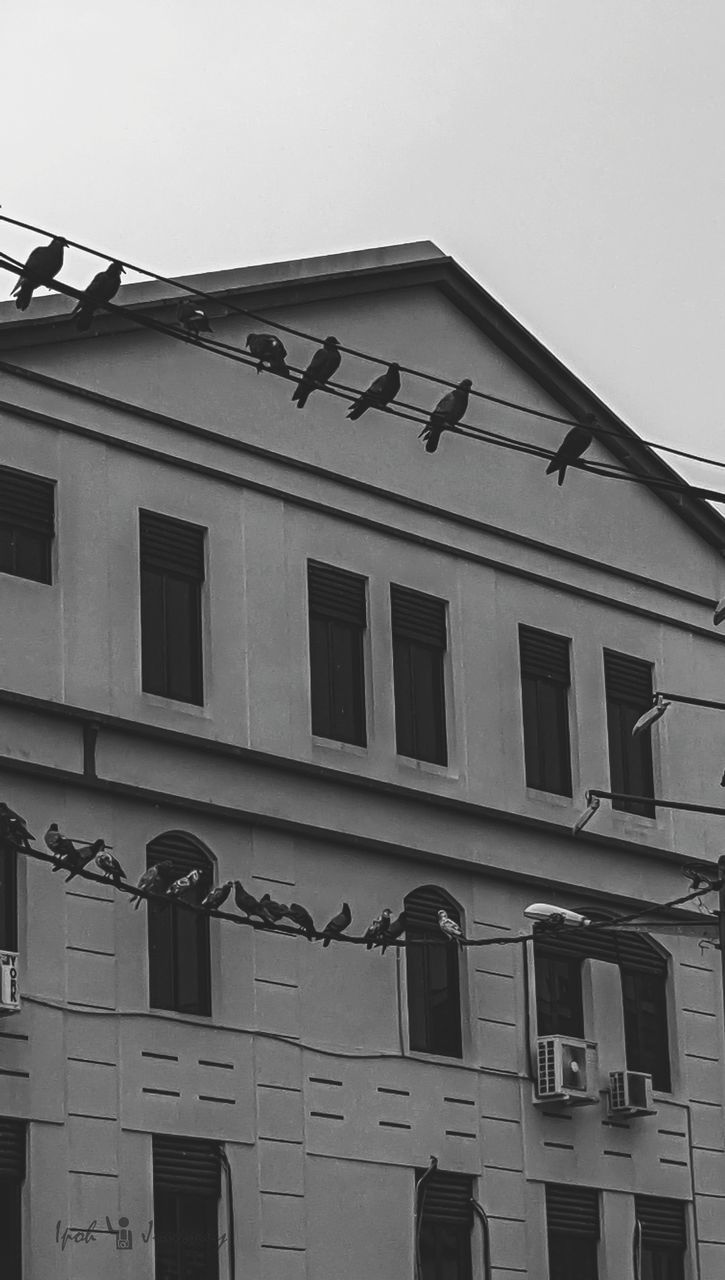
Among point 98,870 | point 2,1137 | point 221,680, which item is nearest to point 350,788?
point 221,680

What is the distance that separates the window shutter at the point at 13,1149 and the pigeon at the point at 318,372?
23.0 feet

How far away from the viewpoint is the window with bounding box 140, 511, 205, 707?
24469 millimetres

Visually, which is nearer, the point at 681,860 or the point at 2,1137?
the point at 2,1137

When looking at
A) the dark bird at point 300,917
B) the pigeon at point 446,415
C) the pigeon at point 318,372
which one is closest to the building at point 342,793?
the dark bird at point 300,917

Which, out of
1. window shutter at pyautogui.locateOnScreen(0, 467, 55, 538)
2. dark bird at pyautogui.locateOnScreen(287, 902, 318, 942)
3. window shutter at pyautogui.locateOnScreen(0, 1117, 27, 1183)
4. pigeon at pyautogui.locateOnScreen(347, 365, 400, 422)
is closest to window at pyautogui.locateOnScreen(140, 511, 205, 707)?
window shutter at pyautogui.locateOnScreen(0, 467, 55, 538)

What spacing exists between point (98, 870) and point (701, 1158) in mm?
8914

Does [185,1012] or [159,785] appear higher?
[159,785]

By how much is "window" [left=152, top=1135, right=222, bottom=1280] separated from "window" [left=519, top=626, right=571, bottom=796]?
6381 mm

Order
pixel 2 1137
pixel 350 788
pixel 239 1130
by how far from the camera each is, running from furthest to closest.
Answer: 1. pixel 350 788
2. pixel 239 1130
3. pixel 2 1137

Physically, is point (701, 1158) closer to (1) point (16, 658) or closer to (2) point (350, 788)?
(2) point (350, 788)

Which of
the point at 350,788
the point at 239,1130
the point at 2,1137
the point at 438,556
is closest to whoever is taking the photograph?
the point at 2,1137

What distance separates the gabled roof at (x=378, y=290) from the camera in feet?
78.5

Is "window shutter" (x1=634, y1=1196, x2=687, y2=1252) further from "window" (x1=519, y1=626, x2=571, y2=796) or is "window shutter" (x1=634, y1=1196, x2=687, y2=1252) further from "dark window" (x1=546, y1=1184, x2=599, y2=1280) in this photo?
"window" (x1=519, y1=626, x2=571, y2=796)

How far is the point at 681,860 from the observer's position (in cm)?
2902
